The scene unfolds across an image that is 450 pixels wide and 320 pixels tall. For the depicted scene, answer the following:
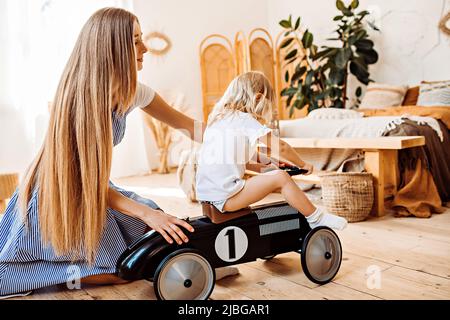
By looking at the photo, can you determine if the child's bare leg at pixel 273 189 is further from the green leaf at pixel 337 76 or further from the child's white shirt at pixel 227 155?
the green leaf at pixel 337 76

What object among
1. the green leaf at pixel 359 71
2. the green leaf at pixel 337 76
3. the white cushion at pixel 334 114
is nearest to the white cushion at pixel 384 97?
the green leaf at pixel 359 71

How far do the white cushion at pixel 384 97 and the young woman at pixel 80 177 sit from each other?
3.01 metres

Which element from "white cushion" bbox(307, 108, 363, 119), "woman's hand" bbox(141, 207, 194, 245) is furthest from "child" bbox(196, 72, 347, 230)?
"white cushion" bbox(307, 108, 363, 119)

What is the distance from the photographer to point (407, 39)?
419 centimetres

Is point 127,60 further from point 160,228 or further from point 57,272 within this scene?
point 57,272

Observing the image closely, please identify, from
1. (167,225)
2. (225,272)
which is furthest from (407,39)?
(167,225)

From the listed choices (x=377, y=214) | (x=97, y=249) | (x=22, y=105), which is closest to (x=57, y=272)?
(x=97, y=249)

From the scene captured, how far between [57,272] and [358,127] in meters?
1.91

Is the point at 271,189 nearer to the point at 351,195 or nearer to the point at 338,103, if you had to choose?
the point at 351,195

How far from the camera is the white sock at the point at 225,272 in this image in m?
1.48

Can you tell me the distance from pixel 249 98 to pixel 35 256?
0.85 metres

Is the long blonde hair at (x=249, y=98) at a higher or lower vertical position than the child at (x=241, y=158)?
higher

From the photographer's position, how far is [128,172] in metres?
4.30

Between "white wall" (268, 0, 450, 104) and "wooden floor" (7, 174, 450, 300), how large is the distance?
2.50 m
